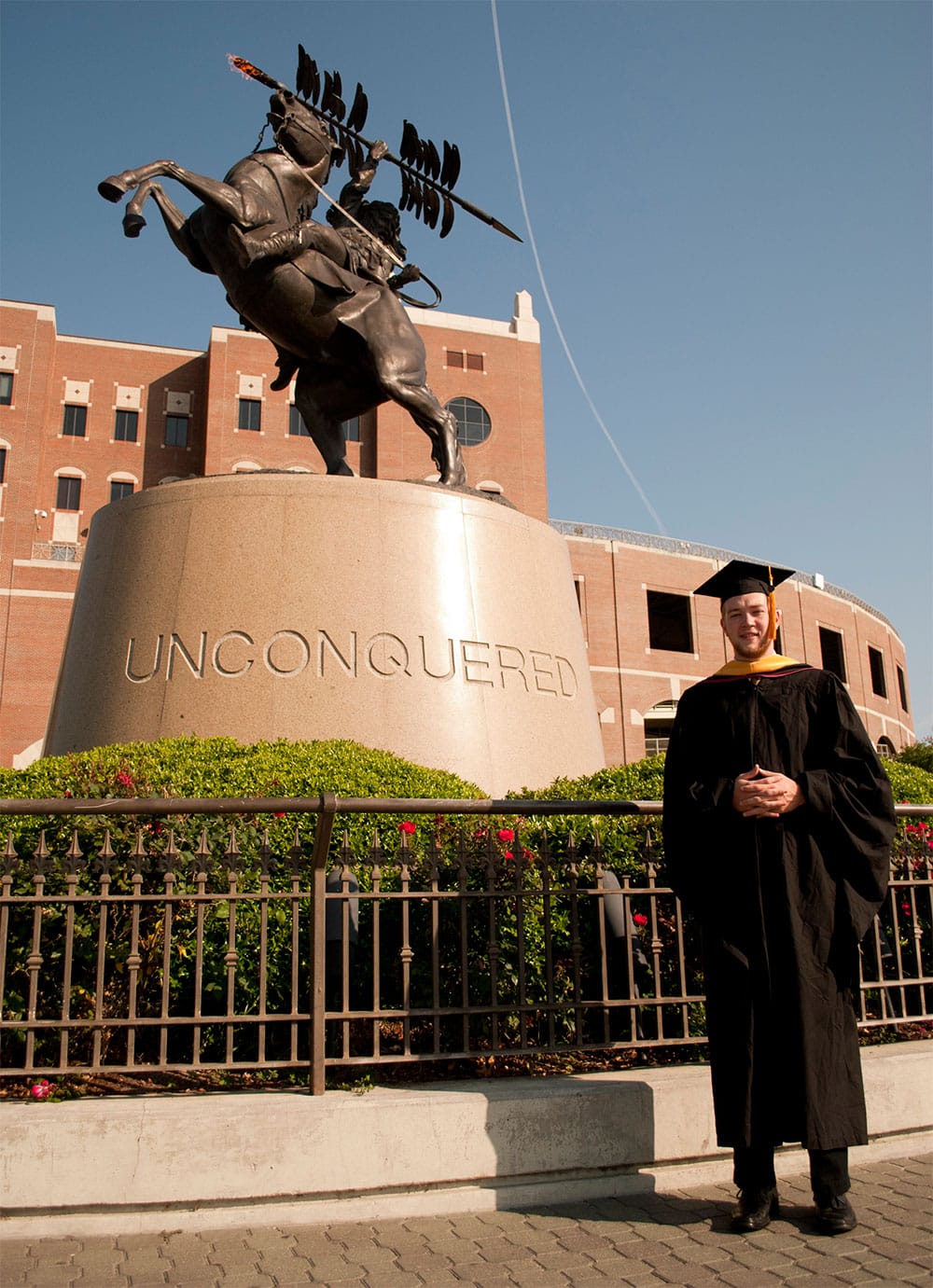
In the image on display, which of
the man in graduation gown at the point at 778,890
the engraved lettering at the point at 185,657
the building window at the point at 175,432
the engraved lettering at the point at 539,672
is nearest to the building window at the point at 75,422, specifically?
the building window at the point at 175,432

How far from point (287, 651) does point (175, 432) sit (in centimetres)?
4152

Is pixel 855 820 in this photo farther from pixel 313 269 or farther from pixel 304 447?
pixel 304 447

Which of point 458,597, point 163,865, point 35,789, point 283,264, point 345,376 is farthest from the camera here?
→ point 345,376

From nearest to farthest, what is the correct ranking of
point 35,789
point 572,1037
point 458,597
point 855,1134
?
1. point 855,1134
2. point 572,1037
3. point 35,789
4. point 458,597

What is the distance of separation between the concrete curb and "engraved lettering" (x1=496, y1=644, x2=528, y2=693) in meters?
4.05

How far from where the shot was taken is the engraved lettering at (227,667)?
23.2 feet

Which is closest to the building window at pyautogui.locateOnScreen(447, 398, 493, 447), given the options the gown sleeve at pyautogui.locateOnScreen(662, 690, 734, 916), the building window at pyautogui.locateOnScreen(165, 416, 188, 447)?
the building window at pyautogui.locateOnScreen(165, 416, 188, 447)

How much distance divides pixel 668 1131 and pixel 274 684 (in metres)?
4.10

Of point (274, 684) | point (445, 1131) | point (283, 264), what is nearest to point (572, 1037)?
point (445, 1131)

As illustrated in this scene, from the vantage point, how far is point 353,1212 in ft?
11.0

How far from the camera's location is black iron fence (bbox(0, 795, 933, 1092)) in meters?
3.64

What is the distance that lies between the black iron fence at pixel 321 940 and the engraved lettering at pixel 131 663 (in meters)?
3.11

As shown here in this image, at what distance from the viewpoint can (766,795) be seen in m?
3.42

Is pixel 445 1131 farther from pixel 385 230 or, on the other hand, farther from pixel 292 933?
pixel 385 230
